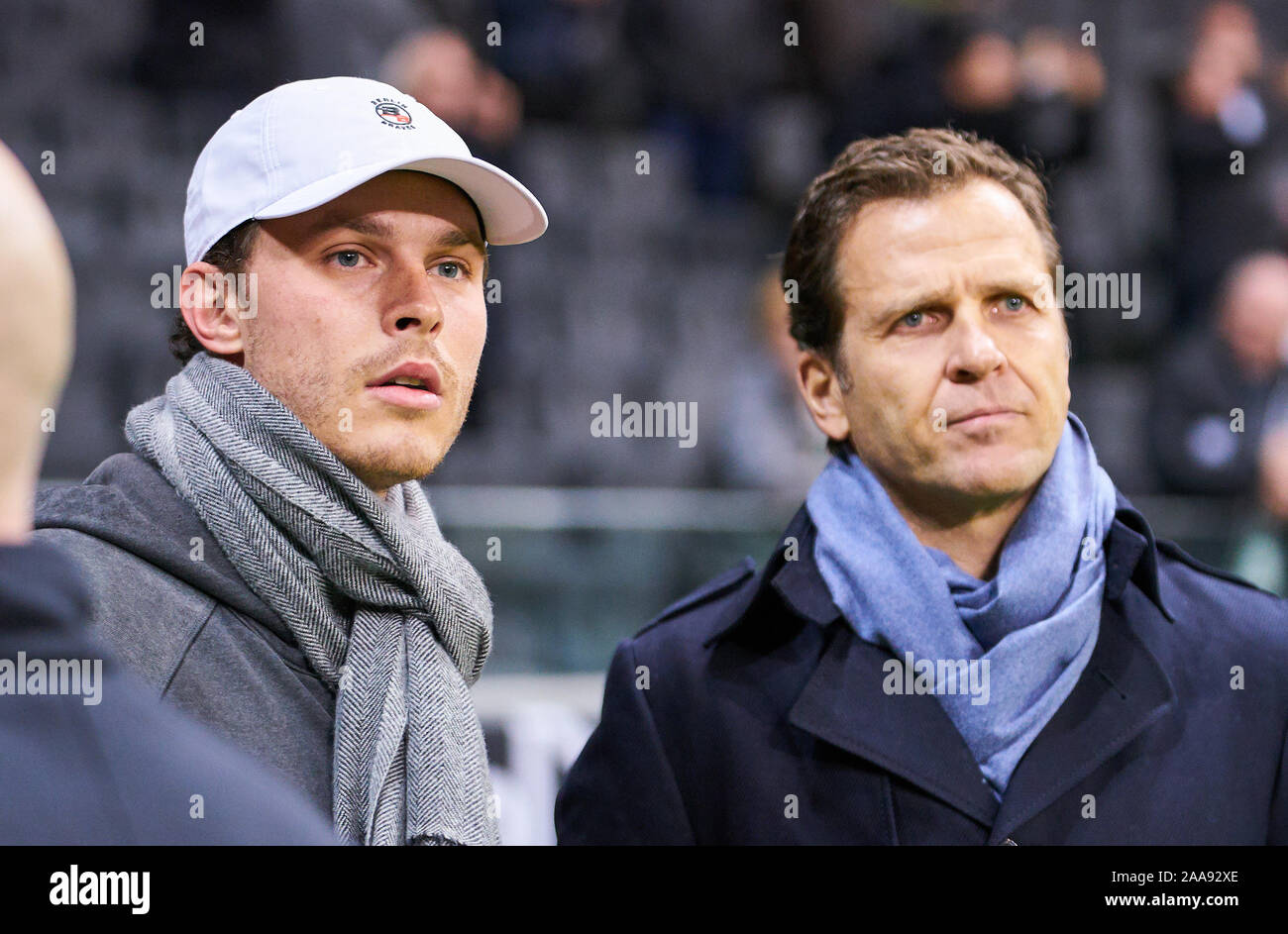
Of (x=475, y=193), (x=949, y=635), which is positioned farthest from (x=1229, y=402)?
(x=475, y=193)

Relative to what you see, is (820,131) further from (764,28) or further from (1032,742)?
(1032,742)

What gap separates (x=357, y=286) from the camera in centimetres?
177

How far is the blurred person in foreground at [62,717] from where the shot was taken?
842 mm

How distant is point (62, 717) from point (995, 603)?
1262 millimetres

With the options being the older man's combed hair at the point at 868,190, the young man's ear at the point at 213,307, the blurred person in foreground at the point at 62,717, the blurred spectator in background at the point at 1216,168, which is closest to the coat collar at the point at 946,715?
the older man's combed hair at the point at 868,190

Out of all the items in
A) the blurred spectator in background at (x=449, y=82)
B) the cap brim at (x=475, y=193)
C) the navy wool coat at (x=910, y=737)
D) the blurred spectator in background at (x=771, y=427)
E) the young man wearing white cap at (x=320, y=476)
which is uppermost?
the blurred spectator in background at (x=449, y=82)

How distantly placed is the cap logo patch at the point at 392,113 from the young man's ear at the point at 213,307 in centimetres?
27

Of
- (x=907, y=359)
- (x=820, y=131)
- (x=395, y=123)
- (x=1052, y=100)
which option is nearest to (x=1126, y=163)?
(x=1052, y=100)

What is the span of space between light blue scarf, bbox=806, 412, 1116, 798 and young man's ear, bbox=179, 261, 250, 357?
2.57 feet

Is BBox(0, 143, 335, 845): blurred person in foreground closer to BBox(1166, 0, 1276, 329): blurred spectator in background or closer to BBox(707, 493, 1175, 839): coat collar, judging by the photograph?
BBox(707, 493, 1175, 839): coat collar

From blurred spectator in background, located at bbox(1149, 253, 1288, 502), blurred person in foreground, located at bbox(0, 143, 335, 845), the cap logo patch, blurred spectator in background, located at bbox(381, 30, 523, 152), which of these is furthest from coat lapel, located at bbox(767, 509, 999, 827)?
blurred spectator in background, located at bbox(1149, 253, 1288, 502)

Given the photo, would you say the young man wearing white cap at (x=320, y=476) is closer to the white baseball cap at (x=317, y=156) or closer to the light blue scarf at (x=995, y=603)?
the white baseball cap at (x=317, y=156)

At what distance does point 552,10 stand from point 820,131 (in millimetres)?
1026

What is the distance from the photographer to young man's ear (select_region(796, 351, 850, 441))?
2.04m
